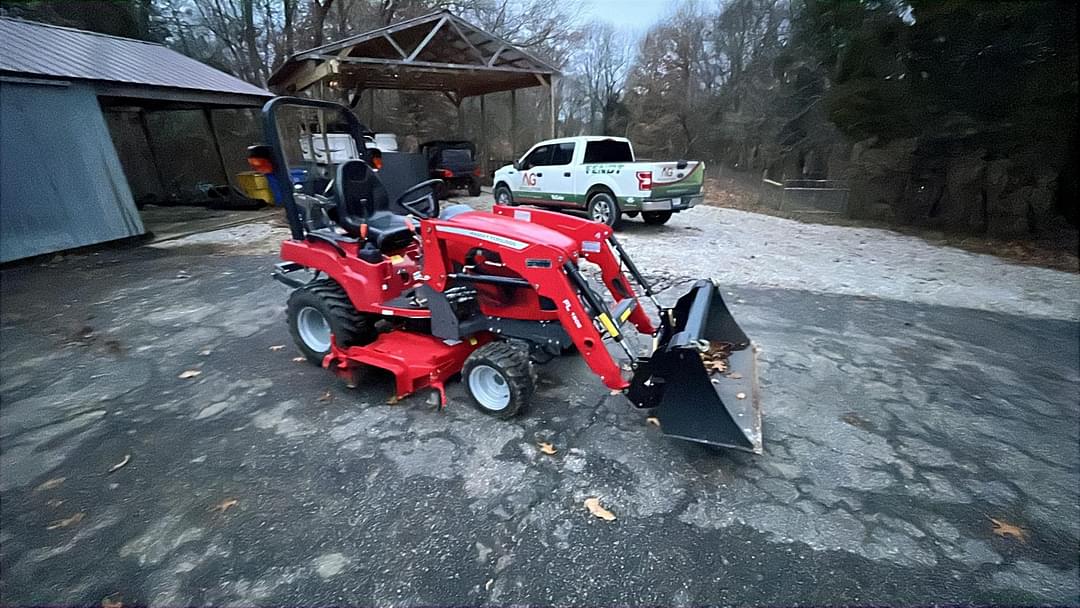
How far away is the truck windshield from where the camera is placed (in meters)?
9.81

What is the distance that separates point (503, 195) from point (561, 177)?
7.48 ft

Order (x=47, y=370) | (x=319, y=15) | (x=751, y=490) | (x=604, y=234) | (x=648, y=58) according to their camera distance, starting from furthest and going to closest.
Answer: (x=648, y=58) < (x=319, y=15) < (x=47, y=370) < (x=604, y=234) < (x=751, y=490)

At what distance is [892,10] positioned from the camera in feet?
25.5

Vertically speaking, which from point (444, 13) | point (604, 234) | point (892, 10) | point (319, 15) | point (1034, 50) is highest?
point (319, 15)

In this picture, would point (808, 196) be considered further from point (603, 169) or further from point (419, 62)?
point (419, 62)

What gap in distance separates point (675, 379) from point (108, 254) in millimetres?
9736

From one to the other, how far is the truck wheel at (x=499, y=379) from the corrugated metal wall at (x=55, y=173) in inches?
337

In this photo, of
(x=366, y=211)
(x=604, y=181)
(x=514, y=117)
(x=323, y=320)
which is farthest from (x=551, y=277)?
(x=514, y=117)

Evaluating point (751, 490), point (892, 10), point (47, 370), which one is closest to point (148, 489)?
point (47, 370)

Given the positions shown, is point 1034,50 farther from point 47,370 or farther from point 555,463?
point 47,370

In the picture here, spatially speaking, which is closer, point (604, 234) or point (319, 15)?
point (604, 234)

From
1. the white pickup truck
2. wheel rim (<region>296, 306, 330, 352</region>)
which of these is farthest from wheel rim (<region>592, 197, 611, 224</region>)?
wheel rim (<region>296, 306, 330, 352</region>)

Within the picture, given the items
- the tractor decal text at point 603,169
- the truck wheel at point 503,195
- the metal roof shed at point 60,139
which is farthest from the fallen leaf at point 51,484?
the truck wheel at point 503,195

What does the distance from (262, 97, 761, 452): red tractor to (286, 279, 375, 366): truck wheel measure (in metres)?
0.01
